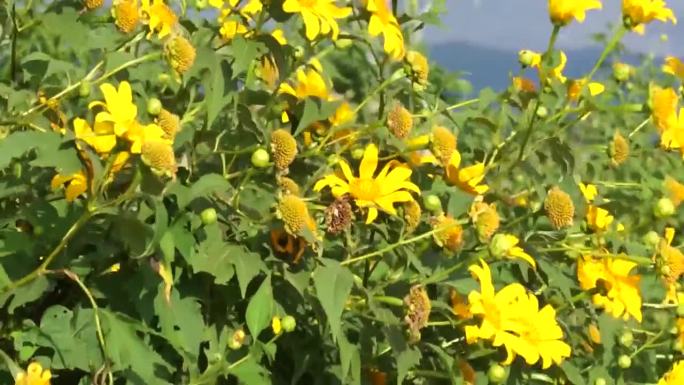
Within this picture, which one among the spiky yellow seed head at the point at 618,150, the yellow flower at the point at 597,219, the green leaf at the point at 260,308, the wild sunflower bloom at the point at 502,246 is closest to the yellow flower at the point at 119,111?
the green leaf at the point at 260,308

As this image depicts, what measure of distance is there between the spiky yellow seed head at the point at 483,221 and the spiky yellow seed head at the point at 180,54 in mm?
386

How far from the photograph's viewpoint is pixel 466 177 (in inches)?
62.8

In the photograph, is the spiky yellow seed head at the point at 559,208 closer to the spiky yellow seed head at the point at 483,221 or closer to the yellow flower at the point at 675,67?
the spiky yellow seed head at the point at 483,221

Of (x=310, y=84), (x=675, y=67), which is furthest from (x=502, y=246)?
(x=675, y=67)

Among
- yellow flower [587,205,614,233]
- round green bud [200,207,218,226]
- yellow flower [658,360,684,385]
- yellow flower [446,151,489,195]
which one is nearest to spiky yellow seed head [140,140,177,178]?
round green bud [200,207,218,226]

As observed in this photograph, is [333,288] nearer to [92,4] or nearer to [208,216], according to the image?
[208,216]

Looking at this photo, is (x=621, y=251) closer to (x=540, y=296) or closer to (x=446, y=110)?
(x=540, y=296)

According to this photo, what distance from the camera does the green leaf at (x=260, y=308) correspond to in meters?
1.35

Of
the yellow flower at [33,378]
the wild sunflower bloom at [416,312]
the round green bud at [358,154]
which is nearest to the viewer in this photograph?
the yellow flower at [33,378]

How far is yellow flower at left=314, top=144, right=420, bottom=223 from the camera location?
145cm

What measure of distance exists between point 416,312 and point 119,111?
437mm

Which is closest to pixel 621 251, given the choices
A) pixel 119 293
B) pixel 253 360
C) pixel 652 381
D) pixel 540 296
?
pixel 540 296

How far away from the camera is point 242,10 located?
1509 millimetres

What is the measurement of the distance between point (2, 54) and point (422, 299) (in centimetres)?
79
